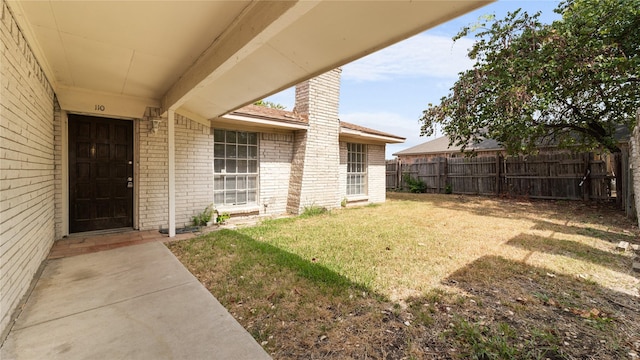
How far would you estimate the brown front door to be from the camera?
4.97 meters

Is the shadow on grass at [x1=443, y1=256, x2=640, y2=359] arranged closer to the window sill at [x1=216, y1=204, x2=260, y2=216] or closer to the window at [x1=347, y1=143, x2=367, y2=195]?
the window sill at [x1=216, y1=204, x2=260, y2=216]

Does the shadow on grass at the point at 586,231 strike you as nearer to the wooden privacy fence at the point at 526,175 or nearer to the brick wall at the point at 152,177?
the wooden privacy fence at the point at 526,175

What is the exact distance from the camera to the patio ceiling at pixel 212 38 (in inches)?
90.1

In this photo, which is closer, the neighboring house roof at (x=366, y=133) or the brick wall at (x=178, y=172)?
the brick wall at (x=178, y=172)

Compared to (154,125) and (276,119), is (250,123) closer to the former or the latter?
(276,119)

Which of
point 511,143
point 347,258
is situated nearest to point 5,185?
point 347,258

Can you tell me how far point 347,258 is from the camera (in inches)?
154

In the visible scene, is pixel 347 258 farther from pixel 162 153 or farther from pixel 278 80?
pixel 162 153

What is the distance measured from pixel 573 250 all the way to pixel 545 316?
2.80m

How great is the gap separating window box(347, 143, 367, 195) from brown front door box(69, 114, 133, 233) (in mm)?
6438

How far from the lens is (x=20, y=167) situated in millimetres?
2617

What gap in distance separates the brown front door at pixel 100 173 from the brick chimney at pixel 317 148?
3.91 metres

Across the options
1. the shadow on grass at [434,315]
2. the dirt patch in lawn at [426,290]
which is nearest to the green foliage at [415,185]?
the dirt patch in lawn at [426,290]

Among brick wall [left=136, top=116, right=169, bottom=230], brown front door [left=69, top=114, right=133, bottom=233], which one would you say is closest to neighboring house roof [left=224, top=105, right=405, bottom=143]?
brick wall [left=136, top=116, right=169, bottom=230]
